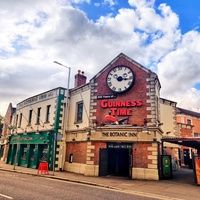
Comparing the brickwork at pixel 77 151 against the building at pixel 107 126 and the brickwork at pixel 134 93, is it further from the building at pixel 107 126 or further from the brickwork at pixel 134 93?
the brickwork at pixel 134 93

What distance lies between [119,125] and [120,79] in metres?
4.18

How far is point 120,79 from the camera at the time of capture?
18.8m

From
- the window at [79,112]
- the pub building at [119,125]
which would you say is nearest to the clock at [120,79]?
the pub building at [119,125]

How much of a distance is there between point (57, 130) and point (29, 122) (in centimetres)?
696

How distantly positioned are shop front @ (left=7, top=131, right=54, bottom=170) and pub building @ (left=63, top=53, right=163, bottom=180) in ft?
7.74

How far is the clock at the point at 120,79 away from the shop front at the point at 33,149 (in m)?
8.64

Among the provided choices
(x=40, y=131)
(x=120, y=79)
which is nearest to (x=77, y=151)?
(x=40, y=131)

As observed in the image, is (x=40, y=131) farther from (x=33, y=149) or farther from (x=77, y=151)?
(x=77, y=151)

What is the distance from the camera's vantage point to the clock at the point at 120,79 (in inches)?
724

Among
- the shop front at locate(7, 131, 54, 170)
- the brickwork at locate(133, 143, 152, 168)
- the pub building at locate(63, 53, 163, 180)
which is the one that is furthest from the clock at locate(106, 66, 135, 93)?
the shop front at locate(7, 131, 54, 170)

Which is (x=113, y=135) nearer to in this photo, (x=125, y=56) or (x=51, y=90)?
(x=125, y=56)

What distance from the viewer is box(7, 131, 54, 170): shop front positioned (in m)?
22.2

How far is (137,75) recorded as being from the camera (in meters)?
18.3

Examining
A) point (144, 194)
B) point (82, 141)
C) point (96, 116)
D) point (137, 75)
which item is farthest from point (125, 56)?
point (144, 194)
